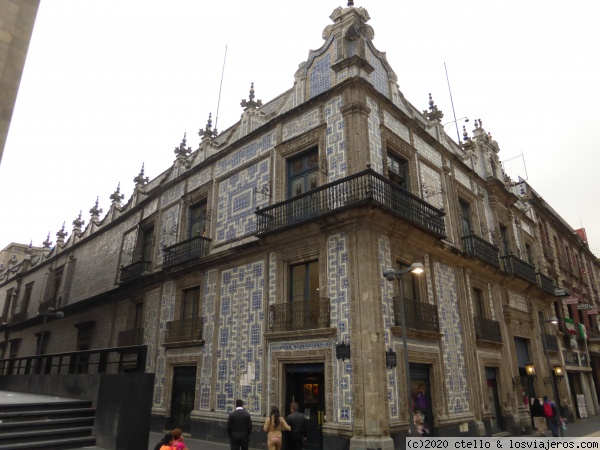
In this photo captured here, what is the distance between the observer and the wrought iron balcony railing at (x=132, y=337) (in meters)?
18.9

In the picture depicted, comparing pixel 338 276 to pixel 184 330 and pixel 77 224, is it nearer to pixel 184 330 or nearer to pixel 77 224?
pixel 184 330

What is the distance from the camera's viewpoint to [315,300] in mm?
12328

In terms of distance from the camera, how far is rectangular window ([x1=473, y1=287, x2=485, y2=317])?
1691cm

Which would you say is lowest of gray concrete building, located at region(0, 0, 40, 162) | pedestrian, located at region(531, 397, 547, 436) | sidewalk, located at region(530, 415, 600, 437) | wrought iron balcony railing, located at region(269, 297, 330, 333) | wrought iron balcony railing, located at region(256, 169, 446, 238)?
sidewalk, located at region(530, 415, 600, 437)

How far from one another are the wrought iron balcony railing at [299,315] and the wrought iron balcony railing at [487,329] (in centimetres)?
694

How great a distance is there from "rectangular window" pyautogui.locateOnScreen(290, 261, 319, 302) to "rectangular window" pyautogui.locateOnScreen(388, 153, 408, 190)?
4112 millimetres

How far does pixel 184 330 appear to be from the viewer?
53.9 ft

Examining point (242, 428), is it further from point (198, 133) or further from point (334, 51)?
point (198, 133)

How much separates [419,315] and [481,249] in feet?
19.6

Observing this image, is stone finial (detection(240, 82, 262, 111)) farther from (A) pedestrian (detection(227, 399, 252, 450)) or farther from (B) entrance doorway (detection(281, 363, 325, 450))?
(A) pedestrian (detection(227, 399, 252, 450))

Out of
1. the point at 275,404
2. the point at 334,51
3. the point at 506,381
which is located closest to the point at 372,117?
the point at 334,51

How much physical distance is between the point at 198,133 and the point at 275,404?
500 inches

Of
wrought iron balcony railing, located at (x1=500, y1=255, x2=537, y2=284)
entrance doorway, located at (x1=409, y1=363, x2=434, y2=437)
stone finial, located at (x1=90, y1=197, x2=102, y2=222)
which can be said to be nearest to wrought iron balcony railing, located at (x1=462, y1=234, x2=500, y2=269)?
wrought iron balcony railing, located at (x1=500, y1=255, x2=537, y2=284)

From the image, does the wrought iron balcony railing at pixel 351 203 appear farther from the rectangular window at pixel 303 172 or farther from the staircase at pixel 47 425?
the staircase at pixel 47 425
